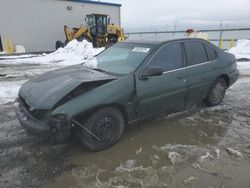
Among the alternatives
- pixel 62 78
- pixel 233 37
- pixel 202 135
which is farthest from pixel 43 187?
pixel 233 37

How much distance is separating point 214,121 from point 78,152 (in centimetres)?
272

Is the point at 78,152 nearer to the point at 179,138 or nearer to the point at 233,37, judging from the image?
the point at 179,138

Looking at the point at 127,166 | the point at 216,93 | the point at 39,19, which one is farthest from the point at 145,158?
the point at 39,19

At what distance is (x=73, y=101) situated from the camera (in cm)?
328

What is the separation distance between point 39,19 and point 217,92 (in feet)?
68.4

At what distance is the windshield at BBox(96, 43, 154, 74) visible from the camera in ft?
13.3

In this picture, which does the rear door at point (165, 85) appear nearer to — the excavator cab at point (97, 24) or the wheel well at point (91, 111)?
the wheel well at point (91, 111)

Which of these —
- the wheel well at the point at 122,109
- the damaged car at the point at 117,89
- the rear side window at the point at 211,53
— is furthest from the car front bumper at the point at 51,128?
the rear side window at the point at 211,53

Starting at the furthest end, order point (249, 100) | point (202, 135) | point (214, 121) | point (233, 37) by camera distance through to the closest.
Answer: point (233, 37) → point (249, 100) → point (214, 121) → point (202, 135)

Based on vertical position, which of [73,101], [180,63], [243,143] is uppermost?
[180,63]

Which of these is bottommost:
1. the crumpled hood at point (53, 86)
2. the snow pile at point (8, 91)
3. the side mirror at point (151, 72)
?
the snow pile at point (8, 91)

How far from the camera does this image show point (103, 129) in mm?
3592

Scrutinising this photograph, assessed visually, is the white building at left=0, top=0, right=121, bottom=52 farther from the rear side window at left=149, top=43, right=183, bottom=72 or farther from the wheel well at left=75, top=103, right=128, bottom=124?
the wheel well at left=75, top=103, right=128, bottom=124

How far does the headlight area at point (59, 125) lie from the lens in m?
3.13
